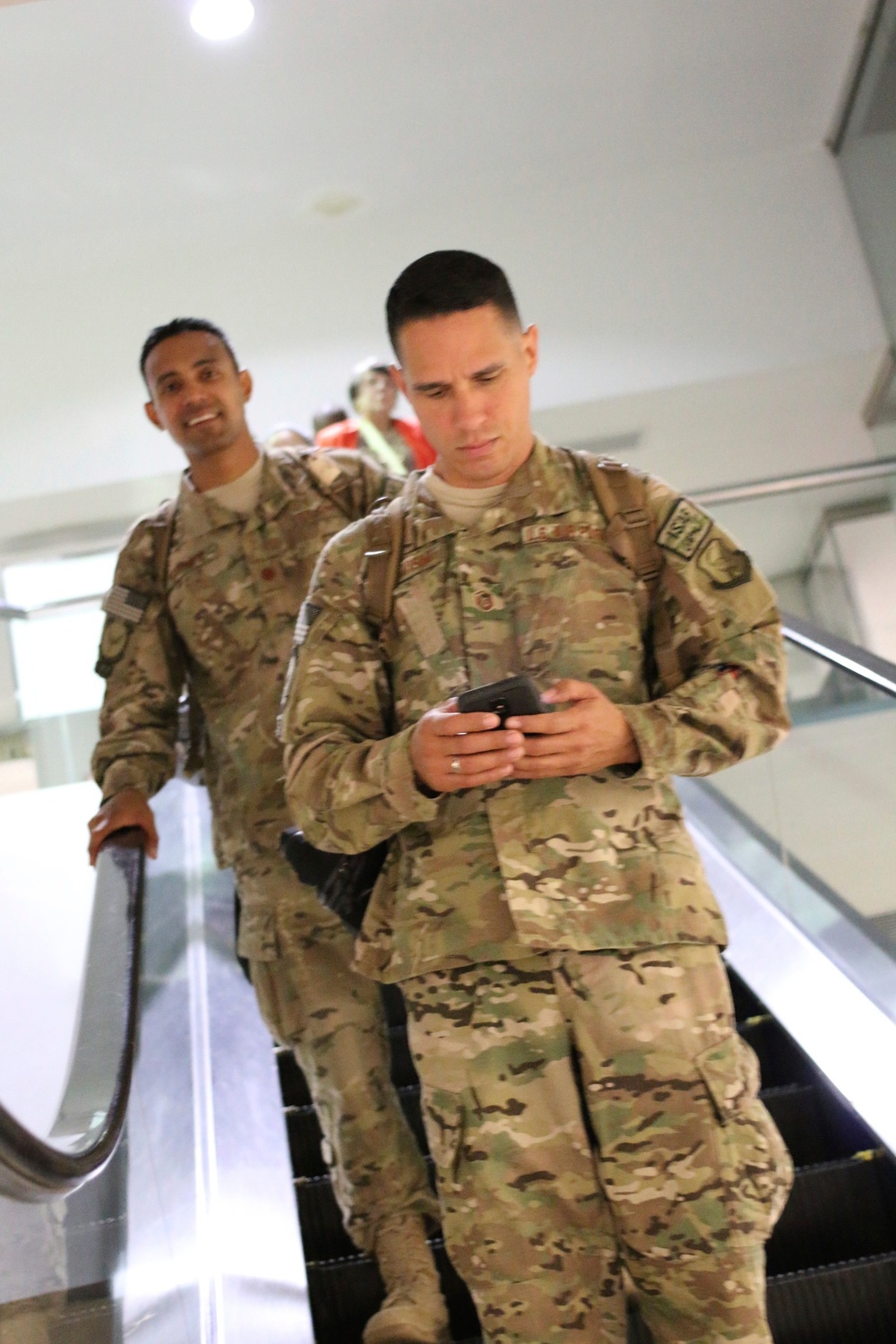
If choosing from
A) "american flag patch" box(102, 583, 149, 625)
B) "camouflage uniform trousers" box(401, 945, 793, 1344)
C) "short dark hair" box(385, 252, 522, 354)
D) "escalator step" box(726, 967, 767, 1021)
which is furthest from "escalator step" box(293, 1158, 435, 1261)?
"short dark hair" box(385, 252, 522, 354)

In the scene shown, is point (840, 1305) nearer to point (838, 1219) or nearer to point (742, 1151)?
point (838, 1219)

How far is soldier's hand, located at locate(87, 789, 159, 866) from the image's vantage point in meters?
2.74

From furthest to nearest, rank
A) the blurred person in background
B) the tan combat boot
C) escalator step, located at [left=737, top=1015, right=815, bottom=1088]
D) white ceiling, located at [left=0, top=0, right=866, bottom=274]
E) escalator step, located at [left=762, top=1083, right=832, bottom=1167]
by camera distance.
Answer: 1. white ceiling, located at [left=0, top=0, right=866, bottom=274]
2. the blurred person in background
3. escalator step, located at [left=737, top=1015, right=815, bottom=1088]
4. escalator step, located at [left=762, top=1083, right=832, bottom=1167]
5. the tan combat boot

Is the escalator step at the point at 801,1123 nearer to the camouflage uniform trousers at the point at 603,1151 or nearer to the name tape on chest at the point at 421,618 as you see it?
the camouflage uniform trousers at the point at 603,1151

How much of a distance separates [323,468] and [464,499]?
1.09m

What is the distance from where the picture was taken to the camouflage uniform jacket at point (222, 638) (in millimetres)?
2850

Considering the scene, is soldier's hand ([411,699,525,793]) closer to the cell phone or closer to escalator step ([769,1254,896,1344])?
the cell phone

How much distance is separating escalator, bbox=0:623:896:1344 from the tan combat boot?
0.09m

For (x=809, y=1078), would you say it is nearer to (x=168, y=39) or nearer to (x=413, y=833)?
(x=413, y=833)

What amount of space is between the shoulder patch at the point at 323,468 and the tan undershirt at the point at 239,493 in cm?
12

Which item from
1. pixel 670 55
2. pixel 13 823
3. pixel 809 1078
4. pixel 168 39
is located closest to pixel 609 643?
pixel 809 1078

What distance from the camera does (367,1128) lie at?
271cm

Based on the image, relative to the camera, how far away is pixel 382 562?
2.03 metres

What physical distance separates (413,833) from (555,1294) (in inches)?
24.1
